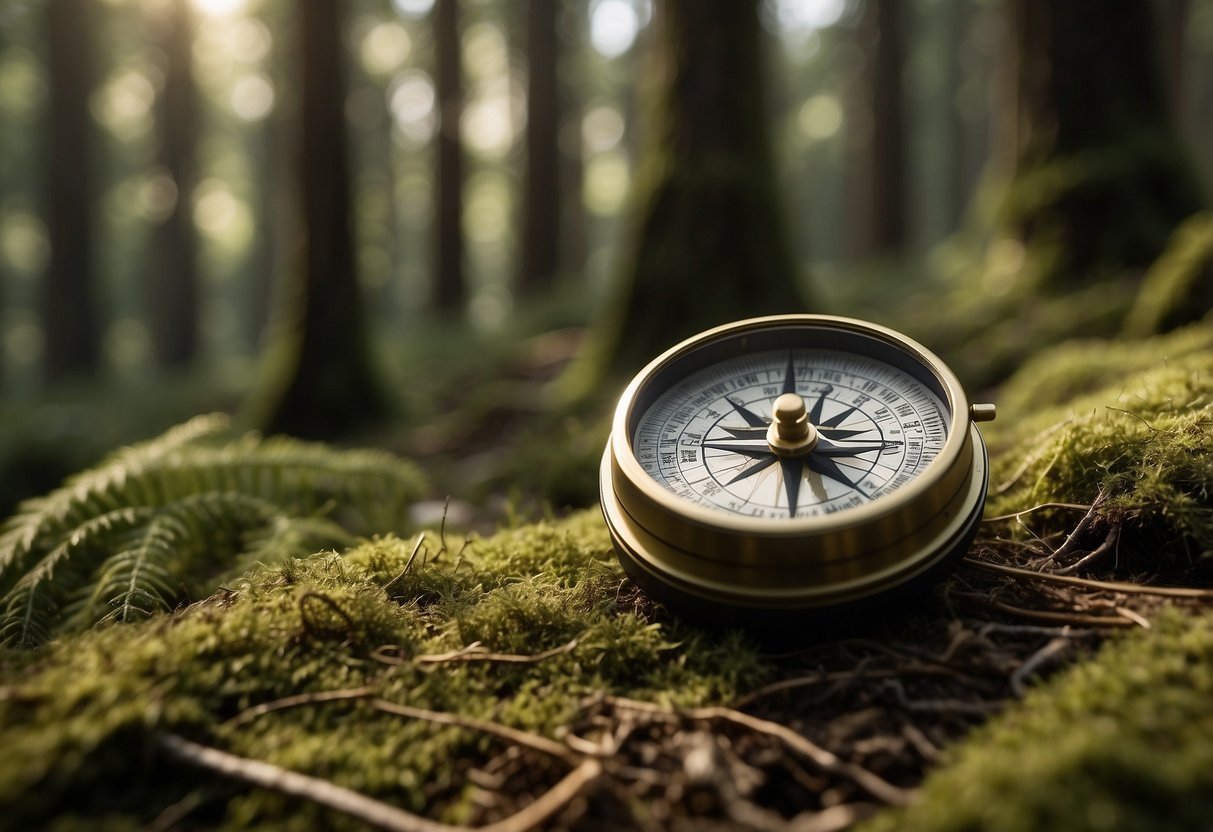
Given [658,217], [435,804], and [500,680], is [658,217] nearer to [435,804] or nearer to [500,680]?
[500,680]

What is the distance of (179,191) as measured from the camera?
1844 centimetres

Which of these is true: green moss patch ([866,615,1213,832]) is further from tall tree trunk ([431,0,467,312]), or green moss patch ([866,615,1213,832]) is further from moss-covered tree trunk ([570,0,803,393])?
tall tree trunk ([431,0,467,312])

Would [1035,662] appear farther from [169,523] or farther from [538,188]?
[538,188]

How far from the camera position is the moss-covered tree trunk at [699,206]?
6.04 meters

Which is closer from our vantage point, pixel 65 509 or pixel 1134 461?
pixel 1134 461

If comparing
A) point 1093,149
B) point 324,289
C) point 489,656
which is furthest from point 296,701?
point 1093,149

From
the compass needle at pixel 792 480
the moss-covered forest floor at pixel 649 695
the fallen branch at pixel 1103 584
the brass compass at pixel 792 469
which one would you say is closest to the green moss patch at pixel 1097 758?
the moss-covered forest floor at pixel 649 695

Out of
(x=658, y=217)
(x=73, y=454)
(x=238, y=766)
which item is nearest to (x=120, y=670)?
(x=238, y=766)

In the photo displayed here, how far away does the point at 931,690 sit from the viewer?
6.92 ft

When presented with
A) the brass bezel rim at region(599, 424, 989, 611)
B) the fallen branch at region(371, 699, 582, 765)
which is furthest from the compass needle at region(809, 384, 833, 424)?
the fallen branch at region(371, 699, 582, 765)

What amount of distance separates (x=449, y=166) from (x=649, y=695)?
14.3m

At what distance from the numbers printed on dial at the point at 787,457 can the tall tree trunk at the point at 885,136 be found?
42.2ft

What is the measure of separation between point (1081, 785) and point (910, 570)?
2.37ft

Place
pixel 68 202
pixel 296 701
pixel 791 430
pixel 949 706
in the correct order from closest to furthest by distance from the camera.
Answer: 1. pixel 949 706
2. pixel 296 701
3. pixel 791 430
4. pixel 68 202
